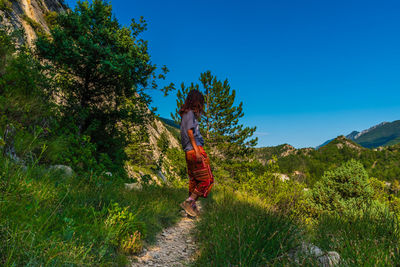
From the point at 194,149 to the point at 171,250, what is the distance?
1.88 meters

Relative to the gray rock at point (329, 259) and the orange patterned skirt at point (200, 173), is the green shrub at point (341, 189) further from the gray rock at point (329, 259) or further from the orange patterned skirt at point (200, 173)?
the gray rock at point (329, 259)

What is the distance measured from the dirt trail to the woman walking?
748 millimetres

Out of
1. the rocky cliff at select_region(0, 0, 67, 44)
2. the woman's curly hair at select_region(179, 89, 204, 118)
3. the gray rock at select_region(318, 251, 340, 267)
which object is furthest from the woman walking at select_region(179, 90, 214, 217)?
the rocky cliff at select_region(0, 0, 67, 44)

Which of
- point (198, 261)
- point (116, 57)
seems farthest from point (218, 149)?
point (198, 261)

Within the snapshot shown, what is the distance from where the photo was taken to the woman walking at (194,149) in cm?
419

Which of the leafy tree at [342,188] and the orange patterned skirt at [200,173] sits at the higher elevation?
the orange patterned skirt at [200,173]

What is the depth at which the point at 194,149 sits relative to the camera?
13.7ft

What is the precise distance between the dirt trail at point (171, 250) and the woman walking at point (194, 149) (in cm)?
75

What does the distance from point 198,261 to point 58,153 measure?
4413 mm

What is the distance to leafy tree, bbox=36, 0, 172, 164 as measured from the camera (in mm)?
7512

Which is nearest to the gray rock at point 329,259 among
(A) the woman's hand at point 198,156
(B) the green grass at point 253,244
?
(B) the green grass at point 253,244

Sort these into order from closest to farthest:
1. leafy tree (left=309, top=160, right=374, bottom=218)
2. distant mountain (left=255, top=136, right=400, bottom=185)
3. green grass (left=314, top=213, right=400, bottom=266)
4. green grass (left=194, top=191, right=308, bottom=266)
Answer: green grass (left=314, top=213, right=400, bottom=266) < green grass (left=194, top=191, right=308, bottom=266) < leafy tree (left=309, top=160, right=374, bottom=218) < distant mountain (left=255, top=136, right=400, bottom=185)

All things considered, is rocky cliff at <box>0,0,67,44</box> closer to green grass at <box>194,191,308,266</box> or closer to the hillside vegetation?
the hillside vegetation

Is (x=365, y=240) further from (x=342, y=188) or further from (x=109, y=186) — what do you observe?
(x=342, y=188)
